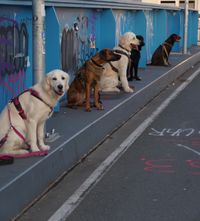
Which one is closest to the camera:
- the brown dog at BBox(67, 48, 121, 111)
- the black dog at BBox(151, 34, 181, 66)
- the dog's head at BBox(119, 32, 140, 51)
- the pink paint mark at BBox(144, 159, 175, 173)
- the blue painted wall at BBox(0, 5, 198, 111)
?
the pink paint mark at BBox(144, 159, 175, 173)

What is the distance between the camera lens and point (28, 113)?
686cm

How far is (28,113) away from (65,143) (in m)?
0.99

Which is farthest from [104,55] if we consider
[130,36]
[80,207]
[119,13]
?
[119,13]

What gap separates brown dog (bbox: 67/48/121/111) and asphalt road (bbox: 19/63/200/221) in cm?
83

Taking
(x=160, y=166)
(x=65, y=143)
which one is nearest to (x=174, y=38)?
(x=160, y=166)

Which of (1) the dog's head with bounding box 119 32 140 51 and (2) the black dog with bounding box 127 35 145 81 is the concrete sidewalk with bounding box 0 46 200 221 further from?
(1) the dog's head with bounding box 119 32 140 51

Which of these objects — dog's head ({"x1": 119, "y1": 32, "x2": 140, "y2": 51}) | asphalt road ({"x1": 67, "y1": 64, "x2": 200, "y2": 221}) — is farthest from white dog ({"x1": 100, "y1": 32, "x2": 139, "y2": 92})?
asphalt road ({"x1": 67, "y1": 64, "x2": 200, "y2": 221})

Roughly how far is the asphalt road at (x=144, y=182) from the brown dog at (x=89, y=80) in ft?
2.71

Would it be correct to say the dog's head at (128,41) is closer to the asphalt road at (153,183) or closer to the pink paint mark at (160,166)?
the asphalt road at (153,183)

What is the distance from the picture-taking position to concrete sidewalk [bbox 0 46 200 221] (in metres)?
5.91

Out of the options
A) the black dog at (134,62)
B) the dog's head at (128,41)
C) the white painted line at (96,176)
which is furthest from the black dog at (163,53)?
the white painted line at (96,176)

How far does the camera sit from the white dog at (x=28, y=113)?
6.80 metres

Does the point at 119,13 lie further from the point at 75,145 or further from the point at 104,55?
the point at 75,145

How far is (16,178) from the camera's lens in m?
5.98
